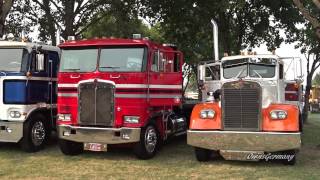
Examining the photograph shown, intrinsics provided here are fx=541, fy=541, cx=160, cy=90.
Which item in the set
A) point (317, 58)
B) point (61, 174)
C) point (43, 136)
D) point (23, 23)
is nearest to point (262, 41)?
point (317, 58)

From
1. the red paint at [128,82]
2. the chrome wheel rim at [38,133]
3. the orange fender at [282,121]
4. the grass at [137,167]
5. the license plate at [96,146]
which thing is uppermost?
the red paint at [128,82]

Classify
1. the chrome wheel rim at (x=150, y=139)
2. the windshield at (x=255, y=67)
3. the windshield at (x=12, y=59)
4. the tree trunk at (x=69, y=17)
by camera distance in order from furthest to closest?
the tree trunk at (x=69, y=17) < the windshield at (x=12, y=59) < the windshield at (x=255, y=67) < the chrome wheel rim at (x=150, y=139)

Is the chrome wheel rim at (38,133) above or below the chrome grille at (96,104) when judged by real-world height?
below

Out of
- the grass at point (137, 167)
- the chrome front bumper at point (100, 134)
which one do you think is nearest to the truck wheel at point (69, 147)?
the grass at point (137, 167)

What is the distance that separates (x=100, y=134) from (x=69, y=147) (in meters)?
1.32

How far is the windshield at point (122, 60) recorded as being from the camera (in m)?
12.7

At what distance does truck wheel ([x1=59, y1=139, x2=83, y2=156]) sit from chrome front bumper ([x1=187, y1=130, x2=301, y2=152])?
3.31 meters

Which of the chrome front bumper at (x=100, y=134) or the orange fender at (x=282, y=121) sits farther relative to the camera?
the chrome front bumper at (x=100, y=134)

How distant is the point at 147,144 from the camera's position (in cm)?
1302

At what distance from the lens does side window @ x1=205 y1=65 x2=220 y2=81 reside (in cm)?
1474

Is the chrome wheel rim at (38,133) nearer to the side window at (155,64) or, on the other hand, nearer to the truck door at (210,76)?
the side window at (155,64)

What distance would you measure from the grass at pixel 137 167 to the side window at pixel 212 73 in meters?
2.17

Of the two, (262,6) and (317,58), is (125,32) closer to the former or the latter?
(262,6)

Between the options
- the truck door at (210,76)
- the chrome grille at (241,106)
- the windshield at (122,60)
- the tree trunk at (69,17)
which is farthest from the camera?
the tree trunk at (69,17)
